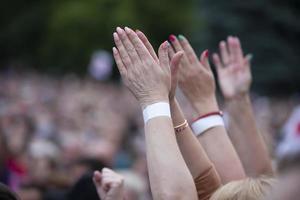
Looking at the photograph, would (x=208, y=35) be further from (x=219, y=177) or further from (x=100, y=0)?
(x=219, y=177)

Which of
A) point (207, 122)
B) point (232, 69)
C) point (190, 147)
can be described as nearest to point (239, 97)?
point (232, 69)

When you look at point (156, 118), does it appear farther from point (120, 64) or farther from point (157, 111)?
point (120, 64)

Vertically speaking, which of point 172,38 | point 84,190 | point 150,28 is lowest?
point 84,190

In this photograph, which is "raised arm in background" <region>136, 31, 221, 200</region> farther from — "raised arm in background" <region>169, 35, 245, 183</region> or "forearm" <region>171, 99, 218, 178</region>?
"raised arm in background" <region>169, 35, 245, 183</region>

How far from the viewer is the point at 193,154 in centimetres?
391

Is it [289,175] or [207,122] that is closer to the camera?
[289,175]

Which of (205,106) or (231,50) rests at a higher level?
(231,50)

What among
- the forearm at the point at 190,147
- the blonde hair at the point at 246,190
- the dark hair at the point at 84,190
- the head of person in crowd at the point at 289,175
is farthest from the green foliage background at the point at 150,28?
the head of person in crowd at the point at 289,175

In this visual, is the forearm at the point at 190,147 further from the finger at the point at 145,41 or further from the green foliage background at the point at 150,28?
the green foliage background at the point at 150,28

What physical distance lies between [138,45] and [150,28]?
39361 mm

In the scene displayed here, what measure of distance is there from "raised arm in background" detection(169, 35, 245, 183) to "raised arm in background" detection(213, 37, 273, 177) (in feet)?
0.56

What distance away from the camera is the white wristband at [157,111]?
3.55 meters

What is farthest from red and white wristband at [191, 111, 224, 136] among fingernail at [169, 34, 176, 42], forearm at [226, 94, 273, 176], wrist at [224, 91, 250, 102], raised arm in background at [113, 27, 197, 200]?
raised arm in background at [113, 27, 197, 200]

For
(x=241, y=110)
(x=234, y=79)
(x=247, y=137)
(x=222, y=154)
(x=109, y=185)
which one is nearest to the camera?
(x=109, y=185)
